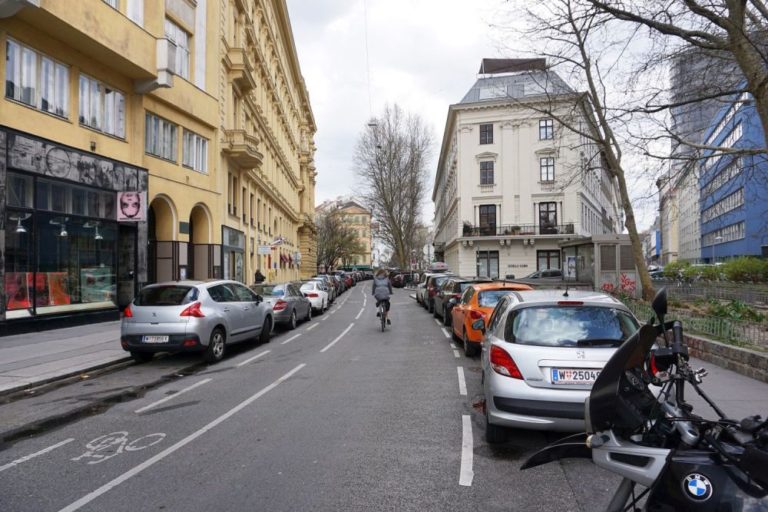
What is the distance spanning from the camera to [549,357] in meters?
4.84

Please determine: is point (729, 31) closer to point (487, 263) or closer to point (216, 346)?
point (216, 346)

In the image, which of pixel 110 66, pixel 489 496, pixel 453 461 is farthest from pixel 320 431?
pixel 110 66

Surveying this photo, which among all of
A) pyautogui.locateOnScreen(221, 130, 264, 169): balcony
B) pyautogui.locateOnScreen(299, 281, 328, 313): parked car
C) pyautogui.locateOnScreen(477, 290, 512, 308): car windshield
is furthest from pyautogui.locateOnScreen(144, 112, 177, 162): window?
pyautogui.locateOnScreen(477, 290, 512, 308): car windshield

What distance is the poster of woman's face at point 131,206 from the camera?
1396 cm

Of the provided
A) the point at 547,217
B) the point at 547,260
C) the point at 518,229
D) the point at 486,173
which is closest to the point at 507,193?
the point at 486,173

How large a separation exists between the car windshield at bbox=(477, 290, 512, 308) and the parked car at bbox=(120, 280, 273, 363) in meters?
5.19

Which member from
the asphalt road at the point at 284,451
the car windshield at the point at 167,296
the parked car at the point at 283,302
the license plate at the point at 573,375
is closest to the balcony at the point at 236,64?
the parked car at the point at 283,302

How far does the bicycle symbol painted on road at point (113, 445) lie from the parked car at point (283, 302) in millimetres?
9190

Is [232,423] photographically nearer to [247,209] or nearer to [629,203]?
[629,203]

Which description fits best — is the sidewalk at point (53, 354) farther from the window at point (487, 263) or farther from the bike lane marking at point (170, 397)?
the window at point (487, 263)

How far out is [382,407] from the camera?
21.4ft

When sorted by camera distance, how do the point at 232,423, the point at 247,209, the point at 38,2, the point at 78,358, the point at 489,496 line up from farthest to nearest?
the point at 247,209 → the point at 38,2 → the point at 78,358 → the point at 232,423 → the point at 489,496

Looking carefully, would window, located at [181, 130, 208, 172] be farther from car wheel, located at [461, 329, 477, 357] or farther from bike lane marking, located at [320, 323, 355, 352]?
car wheel, located at [461, 329, 477, 357]

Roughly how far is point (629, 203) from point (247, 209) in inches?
813
